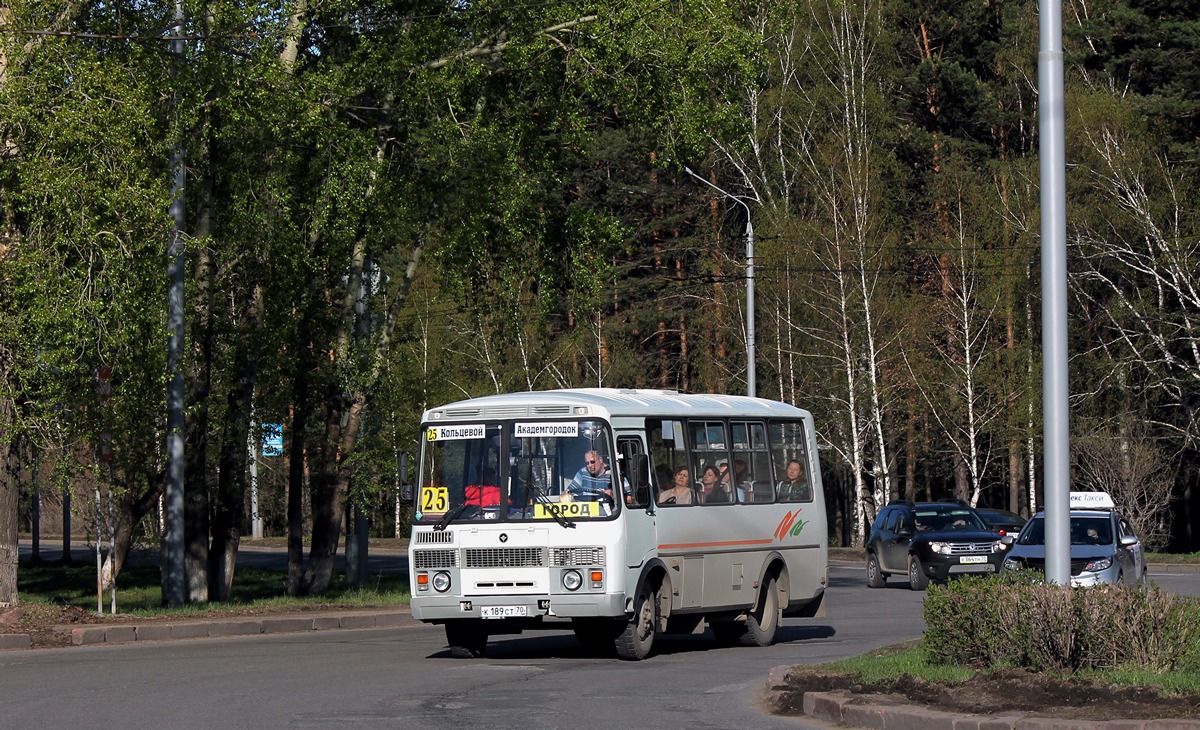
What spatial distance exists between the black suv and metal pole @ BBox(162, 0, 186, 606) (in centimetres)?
1300

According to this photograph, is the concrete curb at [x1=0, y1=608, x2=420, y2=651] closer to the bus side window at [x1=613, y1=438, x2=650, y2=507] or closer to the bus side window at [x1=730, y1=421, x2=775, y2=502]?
the bus side window at [x1=730, y1=421, x2=775, y2=502]

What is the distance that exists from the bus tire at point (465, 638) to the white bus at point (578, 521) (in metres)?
0.02

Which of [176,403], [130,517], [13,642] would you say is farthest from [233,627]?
[130,517]

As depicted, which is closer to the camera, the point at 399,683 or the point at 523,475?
the point at 399,683

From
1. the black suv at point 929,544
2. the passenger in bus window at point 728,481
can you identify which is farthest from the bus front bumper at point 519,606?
the black suv at point 929,544

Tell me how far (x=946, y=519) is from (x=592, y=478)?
639 inches

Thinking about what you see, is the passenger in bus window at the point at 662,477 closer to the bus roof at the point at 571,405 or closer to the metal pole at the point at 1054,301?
A: the bus roof at the point at 571,405

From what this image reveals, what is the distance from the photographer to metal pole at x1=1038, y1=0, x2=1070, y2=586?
12.7 meters

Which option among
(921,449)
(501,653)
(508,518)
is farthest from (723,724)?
(921,449)

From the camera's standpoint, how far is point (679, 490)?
1745 centimetres

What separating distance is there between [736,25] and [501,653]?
1257cm

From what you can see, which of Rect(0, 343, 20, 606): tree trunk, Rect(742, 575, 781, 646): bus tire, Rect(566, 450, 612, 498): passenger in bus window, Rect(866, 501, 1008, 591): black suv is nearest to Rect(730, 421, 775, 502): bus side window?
Rect(742, 575, 781, 646): bus tire

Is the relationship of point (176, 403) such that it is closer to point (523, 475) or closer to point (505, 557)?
point (523, 475)

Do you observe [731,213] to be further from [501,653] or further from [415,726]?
[415,726]
